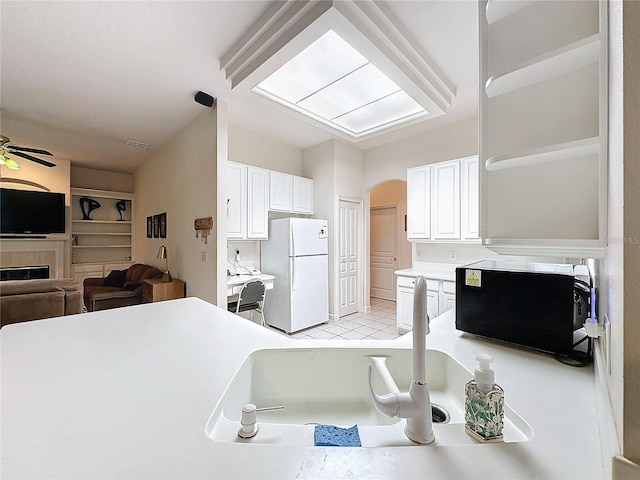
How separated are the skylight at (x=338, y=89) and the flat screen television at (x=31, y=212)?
4639mm

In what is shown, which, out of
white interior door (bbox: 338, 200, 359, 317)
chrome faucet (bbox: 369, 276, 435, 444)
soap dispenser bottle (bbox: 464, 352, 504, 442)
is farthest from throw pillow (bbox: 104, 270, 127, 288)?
soap dispenser bottle (bbox: 464, 352, 504, 442)

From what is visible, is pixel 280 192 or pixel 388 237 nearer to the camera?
pixel 280 192

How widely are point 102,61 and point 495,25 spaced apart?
3.01 m

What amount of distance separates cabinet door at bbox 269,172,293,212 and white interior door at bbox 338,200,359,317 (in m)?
0.87

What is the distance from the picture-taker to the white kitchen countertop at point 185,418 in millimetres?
530

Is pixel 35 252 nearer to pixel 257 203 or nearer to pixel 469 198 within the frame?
pixel 257 203

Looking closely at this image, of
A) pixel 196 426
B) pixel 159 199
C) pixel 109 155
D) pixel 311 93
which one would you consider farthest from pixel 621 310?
pixel 109 155

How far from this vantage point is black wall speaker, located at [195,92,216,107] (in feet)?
9.62

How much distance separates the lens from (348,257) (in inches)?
180

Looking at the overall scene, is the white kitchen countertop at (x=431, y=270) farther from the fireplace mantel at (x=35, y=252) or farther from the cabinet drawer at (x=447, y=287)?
the fireplace mantel at (x=35, y=252)

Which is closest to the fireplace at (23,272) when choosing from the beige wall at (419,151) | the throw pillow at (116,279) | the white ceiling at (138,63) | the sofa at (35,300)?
the throw pillow at (116,279)

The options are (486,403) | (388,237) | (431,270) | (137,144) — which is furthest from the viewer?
(388,237)

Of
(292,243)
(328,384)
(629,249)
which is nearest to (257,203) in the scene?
(292,243)

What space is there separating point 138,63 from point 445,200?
3567 millimetres
